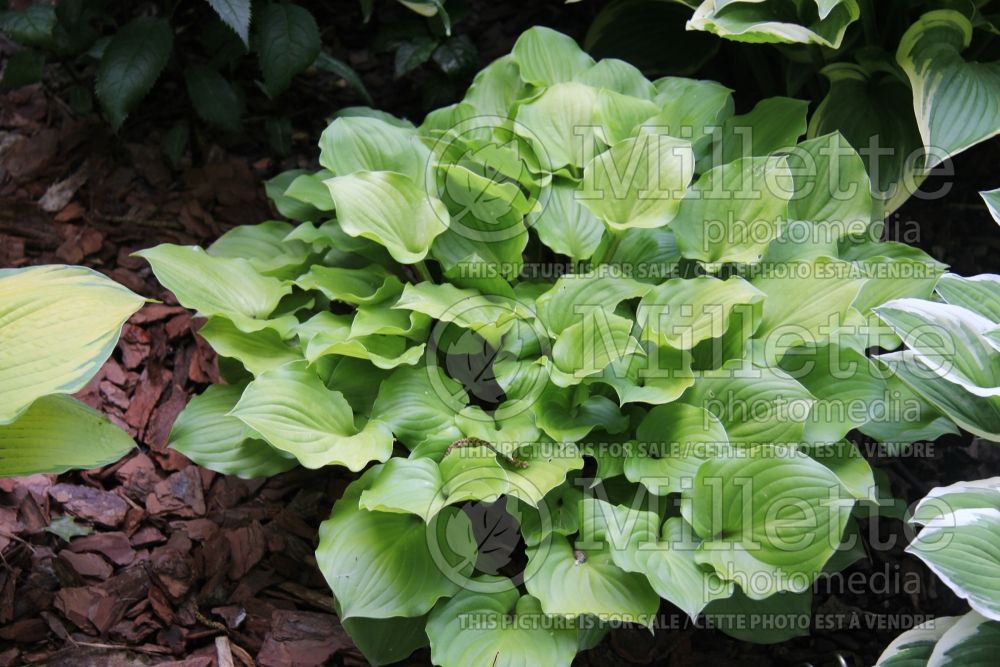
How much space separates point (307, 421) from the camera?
58.5 inches

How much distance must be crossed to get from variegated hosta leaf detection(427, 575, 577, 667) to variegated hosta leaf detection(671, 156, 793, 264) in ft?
2.42

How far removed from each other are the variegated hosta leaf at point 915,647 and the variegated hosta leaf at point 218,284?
1.21 meters

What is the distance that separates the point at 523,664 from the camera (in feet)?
4.45

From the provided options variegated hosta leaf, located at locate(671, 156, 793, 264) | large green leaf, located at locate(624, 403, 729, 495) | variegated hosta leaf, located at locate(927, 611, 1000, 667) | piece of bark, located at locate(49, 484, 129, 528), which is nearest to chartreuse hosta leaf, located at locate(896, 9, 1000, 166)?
variegated hosta leaf, located at locate(671, 156, 793, 264)

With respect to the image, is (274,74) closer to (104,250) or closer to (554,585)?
(104,250)

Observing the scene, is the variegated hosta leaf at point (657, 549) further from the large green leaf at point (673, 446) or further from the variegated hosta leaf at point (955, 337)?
the variegated hosta leaf at point (955, 337)

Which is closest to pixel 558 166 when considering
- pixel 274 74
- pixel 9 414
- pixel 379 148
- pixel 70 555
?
pixel 379 148

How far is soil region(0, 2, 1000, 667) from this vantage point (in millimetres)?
1597

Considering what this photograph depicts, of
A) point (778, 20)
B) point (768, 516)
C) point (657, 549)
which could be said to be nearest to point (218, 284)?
point (657, 549)

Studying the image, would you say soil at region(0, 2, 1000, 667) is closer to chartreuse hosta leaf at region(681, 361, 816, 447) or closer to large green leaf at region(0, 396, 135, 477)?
large green leaf at region(0, 396, 135, 477)

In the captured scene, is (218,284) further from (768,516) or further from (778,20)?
(778,20)

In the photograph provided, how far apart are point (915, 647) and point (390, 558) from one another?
2.76ft

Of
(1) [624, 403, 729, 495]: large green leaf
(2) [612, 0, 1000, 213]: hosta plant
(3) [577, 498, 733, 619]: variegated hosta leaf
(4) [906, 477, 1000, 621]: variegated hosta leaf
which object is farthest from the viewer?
(2) [612, 0, 1000, 213]: hosta plant

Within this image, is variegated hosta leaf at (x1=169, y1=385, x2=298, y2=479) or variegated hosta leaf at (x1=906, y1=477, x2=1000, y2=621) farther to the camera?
Result: variegated hosta leaf at (x1=169, y1=385, x2=298, y2=479)
